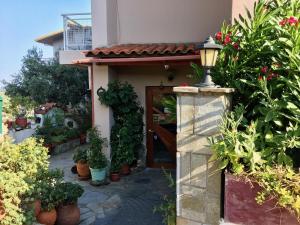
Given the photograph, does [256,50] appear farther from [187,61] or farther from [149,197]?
[149,197]

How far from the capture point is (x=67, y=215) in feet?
18.7

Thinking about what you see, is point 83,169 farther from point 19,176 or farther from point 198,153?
point 198,153

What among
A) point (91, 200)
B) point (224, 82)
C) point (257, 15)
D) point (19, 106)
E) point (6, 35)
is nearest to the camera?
point (257, 15)

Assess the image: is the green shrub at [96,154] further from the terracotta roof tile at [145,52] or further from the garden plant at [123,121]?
the terracotta roof tile at [145,52]

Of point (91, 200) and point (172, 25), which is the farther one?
point (172, 25)

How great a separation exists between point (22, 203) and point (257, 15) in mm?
4871

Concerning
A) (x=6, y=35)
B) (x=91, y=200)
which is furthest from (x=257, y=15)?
(x=6, y=35)

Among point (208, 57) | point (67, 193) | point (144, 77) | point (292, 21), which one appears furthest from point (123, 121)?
point (292, 21)

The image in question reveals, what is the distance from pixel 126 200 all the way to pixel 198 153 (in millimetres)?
4239

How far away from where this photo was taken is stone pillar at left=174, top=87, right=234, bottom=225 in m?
3.53

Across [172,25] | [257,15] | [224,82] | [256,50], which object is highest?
[172,25]

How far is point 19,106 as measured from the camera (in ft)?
44.2

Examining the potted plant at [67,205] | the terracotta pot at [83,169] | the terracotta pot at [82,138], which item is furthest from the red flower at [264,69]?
the terracotta pot at [82,138]

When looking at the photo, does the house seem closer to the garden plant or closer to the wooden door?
the wooden door
